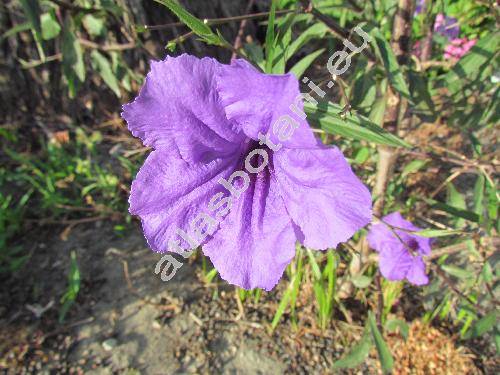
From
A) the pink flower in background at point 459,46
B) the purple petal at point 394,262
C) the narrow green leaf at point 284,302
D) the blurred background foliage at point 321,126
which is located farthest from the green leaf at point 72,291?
the pink flower in background at point 459,46

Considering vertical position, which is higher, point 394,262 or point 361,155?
point 361,155

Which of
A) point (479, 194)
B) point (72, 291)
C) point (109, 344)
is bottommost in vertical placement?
point (109, 344)

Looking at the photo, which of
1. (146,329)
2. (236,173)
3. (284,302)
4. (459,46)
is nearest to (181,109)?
(236,173)

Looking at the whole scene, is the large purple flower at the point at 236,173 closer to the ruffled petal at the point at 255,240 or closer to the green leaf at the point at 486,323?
the ruffled petal at the point at 255,240

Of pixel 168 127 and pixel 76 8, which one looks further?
pixel 76 8

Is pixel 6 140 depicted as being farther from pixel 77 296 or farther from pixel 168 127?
pixel 168 127

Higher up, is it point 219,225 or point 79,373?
point 219,225

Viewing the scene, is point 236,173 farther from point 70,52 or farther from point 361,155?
point 70,52

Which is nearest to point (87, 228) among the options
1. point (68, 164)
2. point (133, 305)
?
point (68, 164)

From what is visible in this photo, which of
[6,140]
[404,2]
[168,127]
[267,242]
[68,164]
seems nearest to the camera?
[168,127]
